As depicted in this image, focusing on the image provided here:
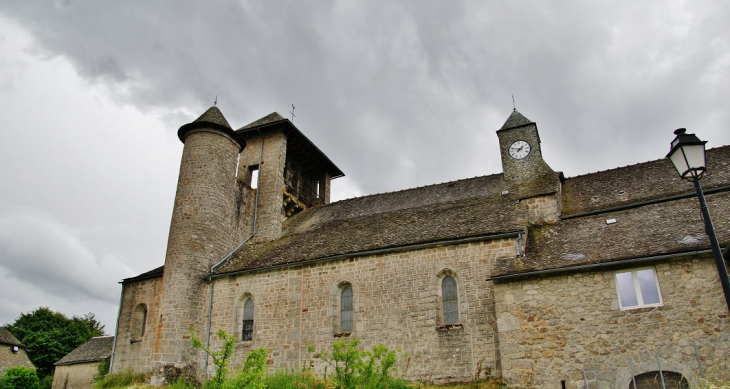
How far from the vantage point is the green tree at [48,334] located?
44.7m

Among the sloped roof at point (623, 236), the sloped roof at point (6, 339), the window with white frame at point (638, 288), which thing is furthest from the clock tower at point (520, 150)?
the sloped roof at point (6, 339)

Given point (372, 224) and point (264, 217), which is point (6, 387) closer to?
point (264, 217)

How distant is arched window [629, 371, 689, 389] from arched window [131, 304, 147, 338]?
55.4 ft

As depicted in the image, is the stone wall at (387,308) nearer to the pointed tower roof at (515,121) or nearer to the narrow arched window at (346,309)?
the narrow arched window at (346,309)

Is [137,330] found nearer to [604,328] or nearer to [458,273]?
[458,273]

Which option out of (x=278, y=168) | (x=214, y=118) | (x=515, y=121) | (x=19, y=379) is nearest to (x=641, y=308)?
(x=515, y=121)

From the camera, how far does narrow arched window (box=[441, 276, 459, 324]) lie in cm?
1564

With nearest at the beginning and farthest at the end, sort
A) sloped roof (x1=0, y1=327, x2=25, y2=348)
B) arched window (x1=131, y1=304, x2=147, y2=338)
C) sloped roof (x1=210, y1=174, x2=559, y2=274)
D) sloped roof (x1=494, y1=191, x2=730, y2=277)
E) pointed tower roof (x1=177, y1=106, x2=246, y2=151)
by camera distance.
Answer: sloped roof (x1=494, y1=191, x2=730, y2=277) < sloped roof (x1=210, y1=174, x2=559, y2=274) < arched window (x1=131, y1=304, x2=147, y2=338) < pointed tower roof (x1=177, y1=106, x2=246, y2=151) < sloped roof (x1=0, y1=327, x2=25, y2=348)

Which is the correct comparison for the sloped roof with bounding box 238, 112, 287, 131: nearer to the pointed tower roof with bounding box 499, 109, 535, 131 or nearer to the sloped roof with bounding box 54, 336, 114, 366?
the pointed tower roof with bounding box 499, 109, 535, 131

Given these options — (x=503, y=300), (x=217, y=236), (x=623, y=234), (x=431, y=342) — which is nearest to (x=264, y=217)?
(x=217, y=236)

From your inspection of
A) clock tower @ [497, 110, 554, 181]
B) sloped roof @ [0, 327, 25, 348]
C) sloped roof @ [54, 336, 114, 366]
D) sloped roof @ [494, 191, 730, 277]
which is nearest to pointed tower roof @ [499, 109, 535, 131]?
clock tower @ [497, 110, 554, 181]

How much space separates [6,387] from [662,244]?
1323 inches

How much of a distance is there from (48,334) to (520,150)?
4537cm

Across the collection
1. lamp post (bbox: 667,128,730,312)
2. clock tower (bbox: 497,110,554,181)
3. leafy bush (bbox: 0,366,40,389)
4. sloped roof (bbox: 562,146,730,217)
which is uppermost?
clock tower (bbox: 497,110,554,181)
